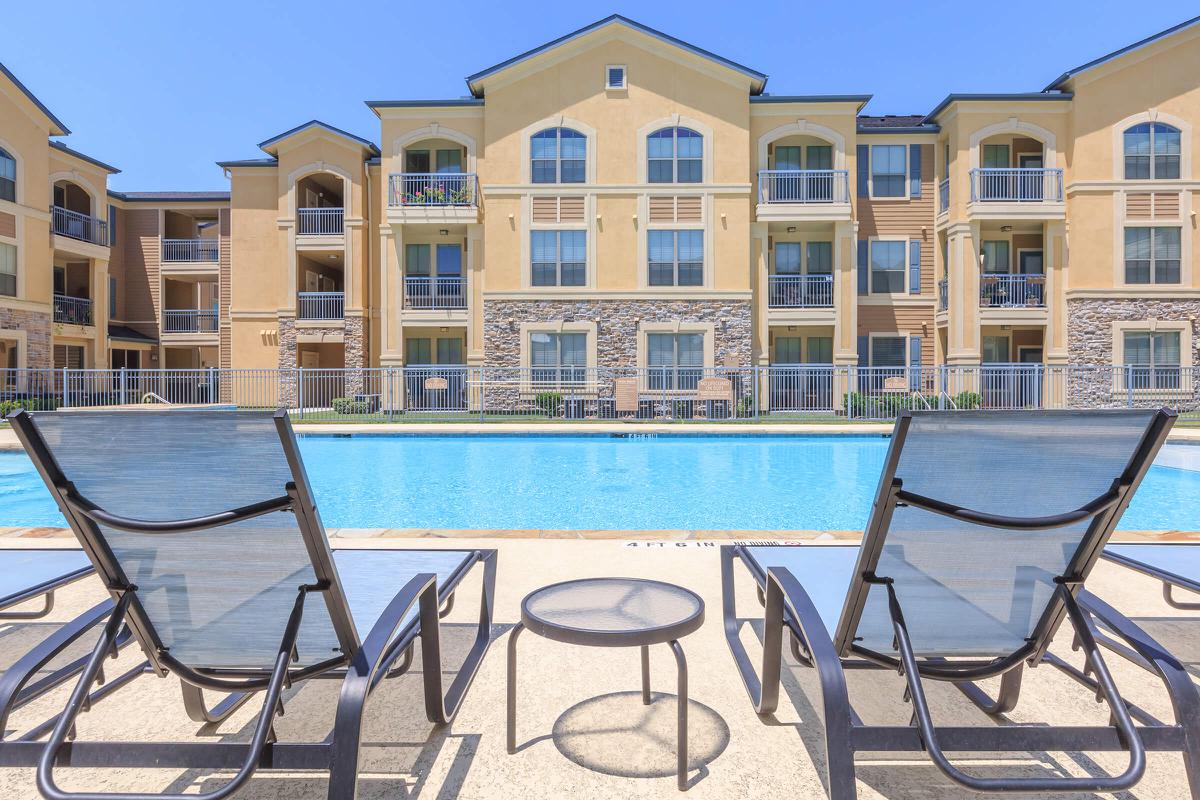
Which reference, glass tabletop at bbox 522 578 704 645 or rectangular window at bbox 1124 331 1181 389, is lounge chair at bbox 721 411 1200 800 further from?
rectangular window at bbox 1124 331 1181 389

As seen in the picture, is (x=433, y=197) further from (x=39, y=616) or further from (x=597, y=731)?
(x=597, y=731)

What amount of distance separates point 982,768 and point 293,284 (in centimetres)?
2429

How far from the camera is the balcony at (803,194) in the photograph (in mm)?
20422

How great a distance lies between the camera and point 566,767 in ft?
7.27

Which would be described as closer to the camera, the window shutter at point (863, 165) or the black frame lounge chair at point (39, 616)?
the black frame lounge chair at point (39, 616)

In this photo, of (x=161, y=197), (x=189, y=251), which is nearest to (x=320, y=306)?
(x=189, y=251)

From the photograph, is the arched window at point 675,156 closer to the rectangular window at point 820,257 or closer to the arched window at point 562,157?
the arched window at point 562,157

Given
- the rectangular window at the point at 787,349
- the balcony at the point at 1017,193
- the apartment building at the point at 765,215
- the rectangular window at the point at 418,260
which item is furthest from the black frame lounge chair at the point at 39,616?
the balcony at the point at 1017,193

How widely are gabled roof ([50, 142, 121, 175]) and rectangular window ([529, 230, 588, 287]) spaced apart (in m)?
17.0

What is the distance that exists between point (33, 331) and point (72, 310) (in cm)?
270

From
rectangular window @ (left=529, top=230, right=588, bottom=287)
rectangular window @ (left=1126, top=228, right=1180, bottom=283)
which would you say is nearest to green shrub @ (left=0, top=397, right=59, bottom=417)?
rectangular window @ (left=529, top=230, right=588, bottom=287)

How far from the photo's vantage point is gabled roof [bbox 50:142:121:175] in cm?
2422

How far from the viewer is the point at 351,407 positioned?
20547 millimetres

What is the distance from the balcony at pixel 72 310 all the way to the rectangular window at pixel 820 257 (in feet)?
81.9
